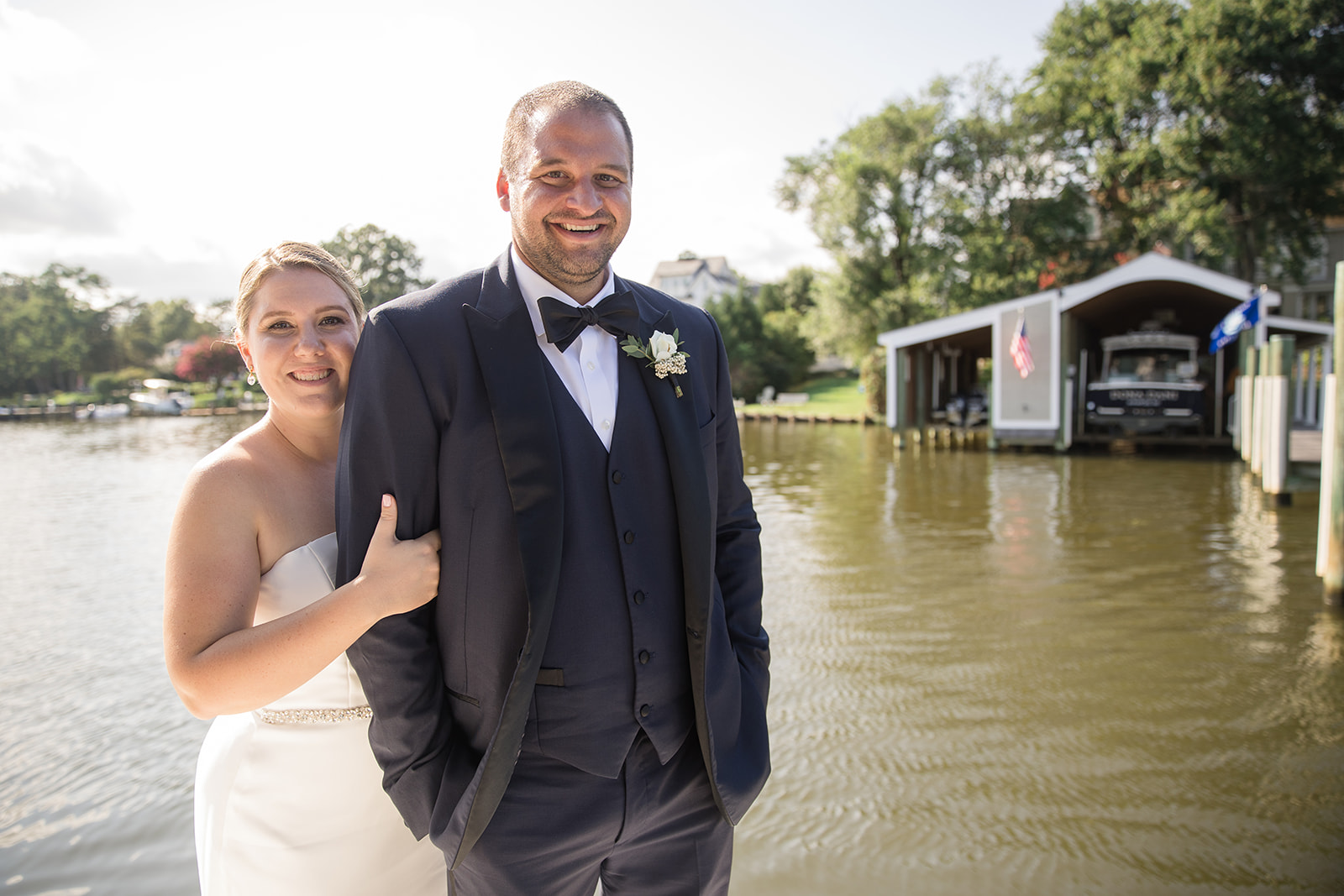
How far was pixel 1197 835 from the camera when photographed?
3521 millimetres

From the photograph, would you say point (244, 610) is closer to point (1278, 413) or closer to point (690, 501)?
point (690, 501)

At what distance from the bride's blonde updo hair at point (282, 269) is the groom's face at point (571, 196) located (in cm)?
64

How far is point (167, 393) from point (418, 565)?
76.3 meters

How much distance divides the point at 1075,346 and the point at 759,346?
23227 mm

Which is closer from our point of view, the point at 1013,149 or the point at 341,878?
the point at 341,878

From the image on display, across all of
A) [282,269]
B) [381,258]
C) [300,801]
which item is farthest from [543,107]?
[381,258]

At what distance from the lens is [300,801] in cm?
208

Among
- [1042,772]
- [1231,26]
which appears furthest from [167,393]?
[1042,772]

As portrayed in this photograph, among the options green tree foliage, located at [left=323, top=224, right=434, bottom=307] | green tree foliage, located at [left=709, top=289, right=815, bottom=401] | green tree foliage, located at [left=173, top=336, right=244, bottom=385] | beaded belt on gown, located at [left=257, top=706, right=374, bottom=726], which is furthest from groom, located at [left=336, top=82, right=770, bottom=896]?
green tree foliage, located at [left=173, top=336, right=244, bottom=385]

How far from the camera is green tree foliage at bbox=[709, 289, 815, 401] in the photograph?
140ft

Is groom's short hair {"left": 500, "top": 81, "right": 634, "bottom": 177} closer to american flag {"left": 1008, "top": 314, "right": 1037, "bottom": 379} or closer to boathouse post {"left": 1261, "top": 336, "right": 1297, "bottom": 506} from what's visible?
boathouse post {"left": 1261, "top": 336, "right": 1297, "bottom": 506}

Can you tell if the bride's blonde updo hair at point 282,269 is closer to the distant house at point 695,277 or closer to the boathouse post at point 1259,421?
the boathouse post at point 1259,421

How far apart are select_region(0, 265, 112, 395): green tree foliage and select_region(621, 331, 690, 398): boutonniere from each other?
87142 millimetres

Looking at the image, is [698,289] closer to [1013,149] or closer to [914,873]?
[1013,149]
